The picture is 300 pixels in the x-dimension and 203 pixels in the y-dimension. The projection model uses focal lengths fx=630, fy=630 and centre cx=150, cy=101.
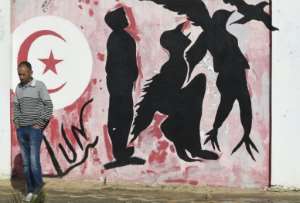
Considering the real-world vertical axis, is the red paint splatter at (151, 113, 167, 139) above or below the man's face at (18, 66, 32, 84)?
below

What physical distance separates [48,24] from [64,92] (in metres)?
1.00

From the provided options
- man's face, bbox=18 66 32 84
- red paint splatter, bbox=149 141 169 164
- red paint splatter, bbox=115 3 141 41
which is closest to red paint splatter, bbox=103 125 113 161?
red paint splatter, bbox=149 141 169 164

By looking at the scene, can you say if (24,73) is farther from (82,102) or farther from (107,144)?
(107,144)

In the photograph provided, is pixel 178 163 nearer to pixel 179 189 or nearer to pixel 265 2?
pixel 179 189

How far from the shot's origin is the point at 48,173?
900 centimetres

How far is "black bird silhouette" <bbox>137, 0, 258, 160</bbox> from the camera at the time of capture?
858 centimetres

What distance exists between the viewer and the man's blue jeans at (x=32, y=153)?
752 cm

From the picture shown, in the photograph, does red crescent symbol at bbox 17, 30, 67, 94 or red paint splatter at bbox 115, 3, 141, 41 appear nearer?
red paint splatter at bbox 115, 3, 141, 41

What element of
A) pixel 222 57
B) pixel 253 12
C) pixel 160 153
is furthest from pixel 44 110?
pixel 253 12

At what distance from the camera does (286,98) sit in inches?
332

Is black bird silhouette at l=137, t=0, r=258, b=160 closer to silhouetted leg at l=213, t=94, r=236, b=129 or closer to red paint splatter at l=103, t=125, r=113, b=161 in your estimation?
silhouetted leg at l=213, t=94, r=236, b=129

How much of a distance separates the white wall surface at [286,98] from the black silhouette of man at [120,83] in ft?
6.50

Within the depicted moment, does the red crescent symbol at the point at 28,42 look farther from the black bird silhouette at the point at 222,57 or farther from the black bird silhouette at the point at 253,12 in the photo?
the black bird silhouette at the point at 253,12

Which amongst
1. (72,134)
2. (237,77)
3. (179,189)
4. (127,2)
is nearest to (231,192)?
(179,189)
